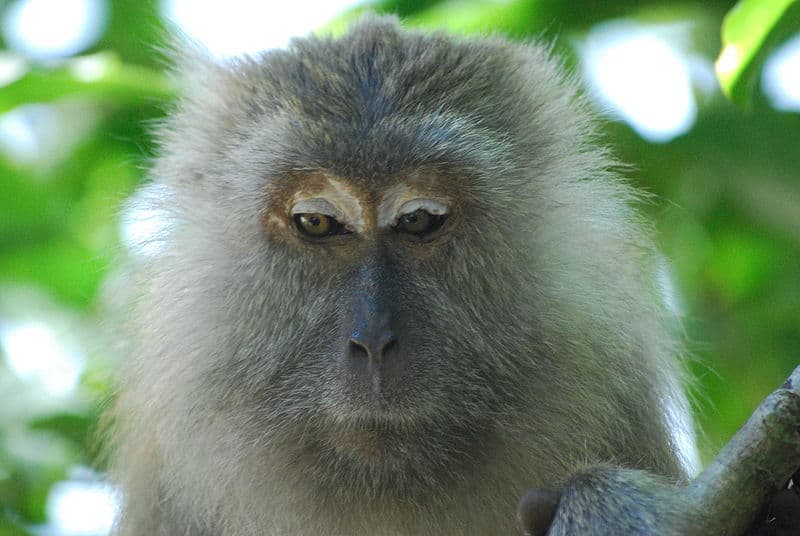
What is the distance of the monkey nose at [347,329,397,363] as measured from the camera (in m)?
3.73

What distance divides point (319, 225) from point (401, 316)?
53 centimetres

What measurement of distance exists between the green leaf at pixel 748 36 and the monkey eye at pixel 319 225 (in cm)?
150

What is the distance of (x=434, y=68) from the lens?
455 centimetres

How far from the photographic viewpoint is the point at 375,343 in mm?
3730

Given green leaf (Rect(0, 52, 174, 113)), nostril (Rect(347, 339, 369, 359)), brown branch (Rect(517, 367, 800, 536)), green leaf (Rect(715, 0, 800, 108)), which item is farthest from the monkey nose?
green leaf (Rect(0, 52, 174, 113))

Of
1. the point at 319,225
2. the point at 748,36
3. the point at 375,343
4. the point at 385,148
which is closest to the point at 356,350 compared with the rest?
the point at 375,343

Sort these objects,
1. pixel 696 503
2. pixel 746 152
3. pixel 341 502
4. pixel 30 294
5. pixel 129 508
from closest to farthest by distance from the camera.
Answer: pixel 696 503
pixel 341 502
pixel 129 508
pixel 746 152
pixel 30 294

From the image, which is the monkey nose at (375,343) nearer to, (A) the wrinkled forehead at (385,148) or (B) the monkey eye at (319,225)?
(B) the monkey eye at (319,225)

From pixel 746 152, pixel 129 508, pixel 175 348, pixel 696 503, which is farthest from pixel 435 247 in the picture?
pixel 746 152

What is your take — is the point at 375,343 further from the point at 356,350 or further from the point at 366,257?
the point at 366,257

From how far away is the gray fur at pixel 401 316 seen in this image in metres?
4.02

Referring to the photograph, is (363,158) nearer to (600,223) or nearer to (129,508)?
(600,223)

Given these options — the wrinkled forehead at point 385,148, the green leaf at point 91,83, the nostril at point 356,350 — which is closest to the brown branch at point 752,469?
the nostril at point 356,350

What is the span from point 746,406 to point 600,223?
2.03 metres
